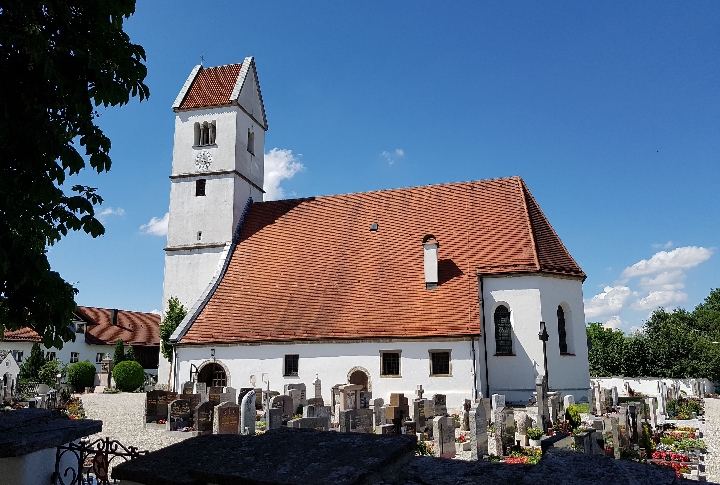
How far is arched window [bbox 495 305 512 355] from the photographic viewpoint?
23.2 m

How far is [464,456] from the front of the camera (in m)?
13.6

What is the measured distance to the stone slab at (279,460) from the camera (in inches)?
92.1

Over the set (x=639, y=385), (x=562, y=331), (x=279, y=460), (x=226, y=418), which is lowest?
(x=639, y=385)

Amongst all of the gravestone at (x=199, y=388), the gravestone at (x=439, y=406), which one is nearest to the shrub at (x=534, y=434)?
the gravestone at (x=439, y=406)

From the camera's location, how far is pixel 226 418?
50.1 ft

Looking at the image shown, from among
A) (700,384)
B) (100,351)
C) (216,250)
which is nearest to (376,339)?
(216,250)

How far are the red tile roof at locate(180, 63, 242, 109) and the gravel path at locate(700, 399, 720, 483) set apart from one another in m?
26.6

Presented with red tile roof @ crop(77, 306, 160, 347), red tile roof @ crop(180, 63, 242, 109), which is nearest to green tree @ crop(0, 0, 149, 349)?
red tile roof @ crop(180, 63, 242, 109)

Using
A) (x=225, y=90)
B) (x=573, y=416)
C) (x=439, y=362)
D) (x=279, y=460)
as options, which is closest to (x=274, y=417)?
(x=439, y=362)

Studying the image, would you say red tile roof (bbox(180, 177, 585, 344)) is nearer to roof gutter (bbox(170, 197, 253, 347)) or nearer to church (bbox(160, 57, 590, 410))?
church (bbox(160, 57, 590, 410))

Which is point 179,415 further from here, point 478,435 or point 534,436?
point 534,436

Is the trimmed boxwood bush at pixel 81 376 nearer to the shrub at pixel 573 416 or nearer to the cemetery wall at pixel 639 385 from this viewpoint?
the shrub at pixel 573 416

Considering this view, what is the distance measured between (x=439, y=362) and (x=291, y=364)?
21.7ft

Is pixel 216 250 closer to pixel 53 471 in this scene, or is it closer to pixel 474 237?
pixel 474 237
